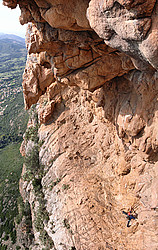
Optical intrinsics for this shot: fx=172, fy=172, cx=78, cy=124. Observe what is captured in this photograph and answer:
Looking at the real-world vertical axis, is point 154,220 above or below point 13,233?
above

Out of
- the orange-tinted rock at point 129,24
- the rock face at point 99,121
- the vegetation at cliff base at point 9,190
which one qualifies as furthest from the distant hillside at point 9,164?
the orange-tinted rock at point 129,24

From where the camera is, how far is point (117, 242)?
48.2 feet

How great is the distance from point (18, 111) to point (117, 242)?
83.4m

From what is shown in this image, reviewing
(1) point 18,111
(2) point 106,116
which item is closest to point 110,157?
(2) point 106,116

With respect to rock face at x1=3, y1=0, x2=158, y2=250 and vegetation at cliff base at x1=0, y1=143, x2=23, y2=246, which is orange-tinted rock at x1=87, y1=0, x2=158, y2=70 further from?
vegetation at cliff base at x1=0, y1=143, x2=23, y2=246

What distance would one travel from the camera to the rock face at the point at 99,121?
9023 mm

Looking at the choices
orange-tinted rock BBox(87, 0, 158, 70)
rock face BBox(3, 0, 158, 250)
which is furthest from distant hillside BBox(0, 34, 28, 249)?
orange-tinted rock BBox(87, 0, 158, 70)

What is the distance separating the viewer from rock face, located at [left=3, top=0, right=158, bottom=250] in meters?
9.02

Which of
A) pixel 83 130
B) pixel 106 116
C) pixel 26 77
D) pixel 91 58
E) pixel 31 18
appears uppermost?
pixel 31 18

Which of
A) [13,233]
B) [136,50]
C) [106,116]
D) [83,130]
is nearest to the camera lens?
[136,50]

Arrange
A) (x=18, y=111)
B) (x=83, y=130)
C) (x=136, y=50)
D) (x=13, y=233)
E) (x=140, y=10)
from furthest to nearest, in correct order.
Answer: (x=18, y=111), (x=13, y=233), (x=83, y=130), (x=136, y=50), (x=140, y=10)

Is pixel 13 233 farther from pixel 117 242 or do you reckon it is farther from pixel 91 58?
pixel 91 58

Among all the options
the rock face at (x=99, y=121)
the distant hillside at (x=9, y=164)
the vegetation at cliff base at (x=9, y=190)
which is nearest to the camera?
the rock face at (x=99, y=121)

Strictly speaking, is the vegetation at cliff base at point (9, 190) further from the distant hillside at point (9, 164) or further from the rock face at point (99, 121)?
A: the rock face at point (99, 121)
